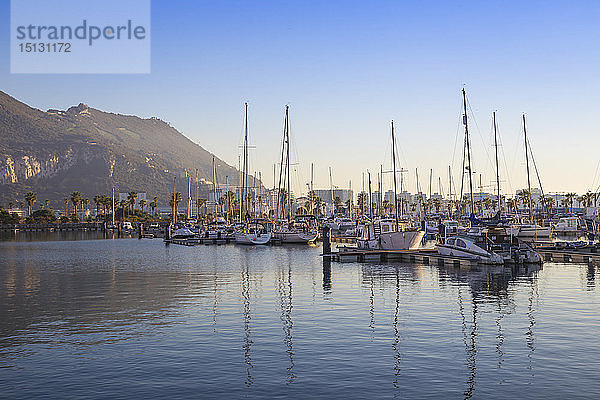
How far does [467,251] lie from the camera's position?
183 ft

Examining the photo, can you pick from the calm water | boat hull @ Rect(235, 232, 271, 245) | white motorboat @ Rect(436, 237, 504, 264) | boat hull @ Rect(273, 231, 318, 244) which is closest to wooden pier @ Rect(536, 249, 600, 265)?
white motorboat @ Rect(436, 237, 504, 264)

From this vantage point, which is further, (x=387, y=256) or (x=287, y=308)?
(x=387, y=256)

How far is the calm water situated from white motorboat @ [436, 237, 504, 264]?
5006 millimetres

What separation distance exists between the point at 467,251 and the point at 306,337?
111 feet

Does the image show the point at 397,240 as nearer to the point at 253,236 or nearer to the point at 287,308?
the point at 287,308

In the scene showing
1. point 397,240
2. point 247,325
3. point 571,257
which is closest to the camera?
point 247,325

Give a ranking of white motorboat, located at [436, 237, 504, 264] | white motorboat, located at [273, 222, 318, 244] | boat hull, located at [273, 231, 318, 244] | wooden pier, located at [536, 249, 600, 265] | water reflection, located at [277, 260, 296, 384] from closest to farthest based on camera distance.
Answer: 1. water reflection, located at [277, 260, 296, 384]
2. white motorboat, located at [436, 237, 504, 264]
3. wooden pier, located at [536, 249, 600, 265]
4. boat hull, located at [273, 231, 318, 244]
5. white motorboat, located at [273, 222, 318, 244]

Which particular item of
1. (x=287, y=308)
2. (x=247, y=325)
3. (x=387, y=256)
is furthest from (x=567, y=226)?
(x=247, y=325)

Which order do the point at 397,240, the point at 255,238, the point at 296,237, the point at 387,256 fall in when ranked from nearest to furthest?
1. the point at 387,256
2. the point at 397,240
3. the point at 255,238
4. the point at 296,237

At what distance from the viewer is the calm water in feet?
61.2

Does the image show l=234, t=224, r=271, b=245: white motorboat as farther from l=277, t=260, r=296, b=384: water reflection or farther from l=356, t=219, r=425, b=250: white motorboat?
l=277, t=260, r=296, b=384: water reflection

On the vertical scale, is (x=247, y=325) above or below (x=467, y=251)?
below

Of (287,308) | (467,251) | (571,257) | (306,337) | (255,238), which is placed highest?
(255,238)

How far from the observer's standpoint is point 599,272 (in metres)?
49.0
